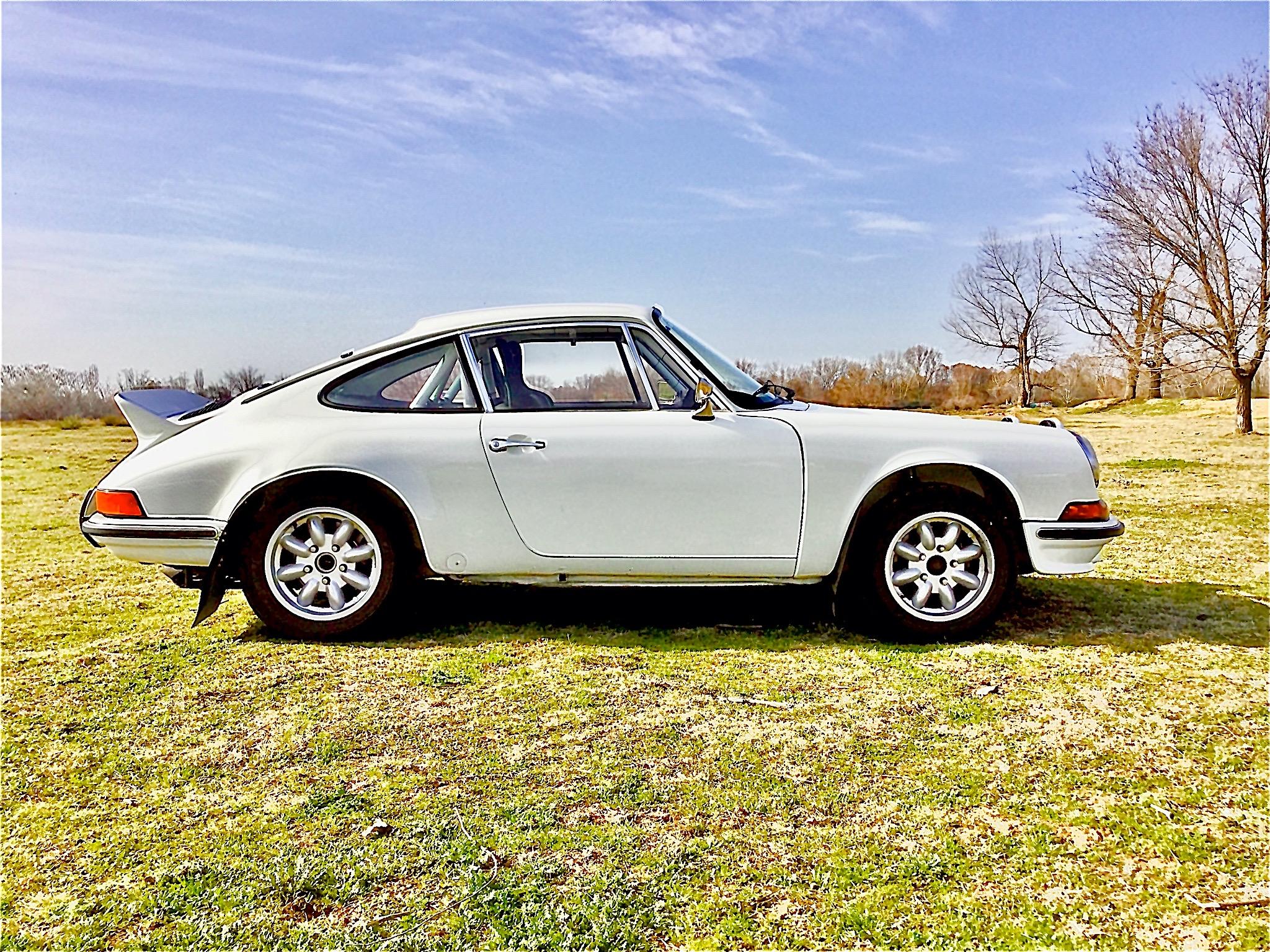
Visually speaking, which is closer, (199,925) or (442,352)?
(199,925)

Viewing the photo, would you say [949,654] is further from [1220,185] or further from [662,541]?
[1220,185]

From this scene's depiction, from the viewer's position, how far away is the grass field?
2365 mm

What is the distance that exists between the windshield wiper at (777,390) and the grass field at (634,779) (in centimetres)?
120

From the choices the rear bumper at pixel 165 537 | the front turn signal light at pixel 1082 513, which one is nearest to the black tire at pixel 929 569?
the front turn signal light at pixel 1082 513

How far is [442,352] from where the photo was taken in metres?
4.91

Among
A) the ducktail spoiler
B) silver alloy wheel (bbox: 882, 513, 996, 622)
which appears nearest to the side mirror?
silver alloy wheel (bbox: 882, 513, 996, 622)

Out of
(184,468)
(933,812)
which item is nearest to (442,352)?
(184,468)

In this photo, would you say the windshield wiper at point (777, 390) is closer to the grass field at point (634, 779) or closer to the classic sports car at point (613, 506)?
the classic sports car at point (613, 506)

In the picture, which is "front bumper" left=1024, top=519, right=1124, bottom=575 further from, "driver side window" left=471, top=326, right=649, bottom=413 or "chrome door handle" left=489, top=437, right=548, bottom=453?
"chrome door handle" left=489, top=437, right=548, bottom=453

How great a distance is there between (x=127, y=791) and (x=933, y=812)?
258 centimetres

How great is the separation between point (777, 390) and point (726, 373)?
1.53ft

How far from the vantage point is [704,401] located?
15.4ft

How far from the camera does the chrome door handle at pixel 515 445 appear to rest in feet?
15.3

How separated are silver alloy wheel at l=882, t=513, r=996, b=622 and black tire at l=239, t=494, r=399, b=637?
2486 mm
